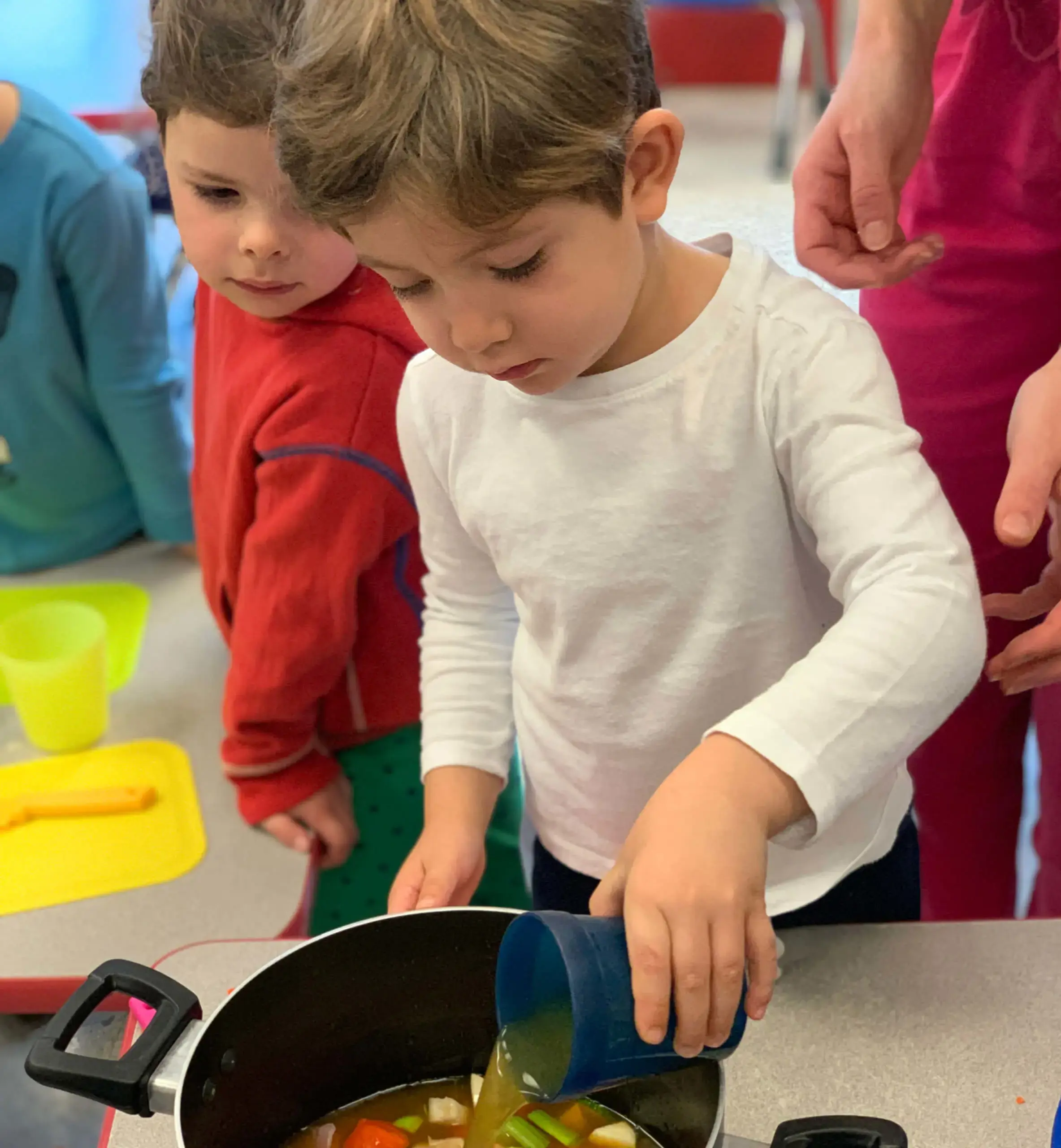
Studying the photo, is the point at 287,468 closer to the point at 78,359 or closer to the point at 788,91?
the point at 78,359

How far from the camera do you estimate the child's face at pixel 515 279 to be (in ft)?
2.04

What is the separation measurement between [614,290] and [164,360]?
88cm

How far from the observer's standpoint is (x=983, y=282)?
3.40ft

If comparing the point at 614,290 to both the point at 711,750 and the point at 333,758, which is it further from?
the point at 333,758

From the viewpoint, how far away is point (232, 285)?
99cm

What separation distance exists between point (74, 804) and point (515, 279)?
72 cm

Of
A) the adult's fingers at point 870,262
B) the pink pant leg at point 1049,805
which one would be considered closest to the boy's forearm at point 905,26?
the adult's fingers at point 870,262

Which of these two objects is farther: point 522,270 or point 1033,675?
point 1033,675

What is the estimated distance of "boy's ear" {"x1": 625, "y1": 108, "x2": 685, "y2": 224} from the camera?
0.65 meters

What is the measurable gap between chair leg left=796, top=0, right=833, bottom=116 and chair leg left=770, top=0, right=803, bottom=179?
0.05ft

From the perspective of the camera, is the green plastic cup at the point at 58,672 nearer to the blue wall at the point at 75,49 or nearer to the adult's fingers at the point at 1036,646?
the adult's fingers at the point at 1036,646

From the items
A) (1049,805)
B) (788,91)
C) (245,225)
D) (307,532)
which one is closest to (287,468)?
(307,532)

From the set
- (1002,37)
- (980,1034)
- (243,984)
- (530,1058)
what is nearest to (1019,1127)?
(980,1034)

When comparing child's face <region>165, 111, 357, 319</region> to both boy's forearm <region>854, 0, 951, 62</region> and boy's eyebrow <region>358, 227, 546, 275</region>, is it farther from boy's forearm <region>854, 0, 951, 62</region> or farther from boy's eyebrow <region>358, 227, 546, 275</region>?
boy's forearm <region>854, 0, 951, 62</region>
